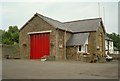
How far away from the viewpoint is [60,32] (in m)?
34.2

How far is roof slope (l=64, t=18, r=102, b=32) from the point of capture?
37594 millimetres

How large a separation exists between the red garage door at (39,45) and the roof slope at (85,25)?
21.5 ft

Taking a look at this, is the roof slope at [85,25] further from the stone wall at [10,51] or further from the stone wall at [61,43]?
the stone wall at [10,51]

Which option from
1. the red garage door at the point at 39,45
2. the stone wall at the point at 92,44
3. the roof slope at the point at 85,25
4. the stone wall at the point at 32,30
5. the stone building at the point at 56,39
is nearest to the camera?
the stone wall at the point at 32,30

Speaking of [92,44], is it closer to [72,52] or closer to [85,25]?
[85,25]

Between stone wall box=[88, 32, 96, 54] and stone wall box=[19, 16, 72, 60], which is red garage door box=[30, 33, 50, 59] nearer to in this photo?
stone wall box=[19, 16, 72, 60]

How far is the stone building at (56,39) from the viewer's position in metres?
33.6

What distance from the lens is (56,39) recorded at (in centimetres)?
3325

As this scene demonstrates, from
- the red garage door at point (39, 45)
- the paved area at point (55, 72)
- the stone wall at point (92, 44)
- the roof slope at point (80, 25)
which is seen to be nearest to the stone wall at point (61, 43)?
the red garage door at point (39, 45)

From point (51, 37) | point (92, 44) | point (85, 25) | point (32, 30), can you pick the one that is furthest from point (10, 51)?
point (92, 44)

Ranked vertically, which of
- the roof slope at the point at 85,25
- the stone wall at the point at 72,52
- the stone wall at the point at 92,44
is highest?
the roof slope at the point at 85,25

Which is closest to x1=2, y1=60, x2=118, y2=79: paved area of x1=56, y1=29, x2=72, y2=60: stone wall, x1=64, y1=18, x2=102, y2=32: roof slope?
x1=56, y1=29, x2=72, y2=60: stone wall

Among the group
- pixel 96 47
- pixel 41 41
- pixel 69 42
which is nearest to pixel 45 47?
pixel 41 41

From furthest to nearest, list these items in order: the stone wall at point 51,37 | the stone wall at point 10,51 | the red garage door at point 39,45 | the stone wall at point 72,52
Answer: the stone wall at point 10,51
the stone wall at point 72,52
the red garage door at point 39,45
the stone wall at point 51,37
